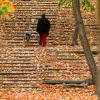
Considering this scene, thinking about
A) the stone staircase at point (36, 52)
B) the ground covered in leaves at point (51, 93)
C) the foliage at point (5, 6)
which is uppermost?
the foliage at point (5, 6)

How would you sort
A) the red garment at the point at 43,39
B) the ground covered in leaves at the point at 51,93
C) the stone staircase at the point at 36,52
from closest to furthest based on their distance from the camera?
the ground covered in leaves at the point at 51,93
the stone staircase at the point at 36,52
the red garment at the point at 43,39

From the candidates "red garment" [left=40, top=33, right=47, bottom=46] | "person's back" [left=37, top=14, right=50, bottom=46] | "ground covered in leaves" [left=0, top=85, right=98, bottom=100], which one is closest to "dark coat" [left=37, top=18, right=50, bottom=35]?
"person's back" [left=37, top=14, right=50, bottom=46]

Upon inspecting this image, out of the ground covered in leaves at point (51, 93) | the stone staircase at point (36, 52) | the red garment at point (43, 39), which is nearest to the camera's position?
the ground covered in leaves at point (51, 93)

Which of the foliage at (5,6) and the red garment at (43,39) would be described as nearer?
the foliage at (5,6)

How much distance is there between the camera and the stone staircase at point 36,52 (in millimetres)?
17953

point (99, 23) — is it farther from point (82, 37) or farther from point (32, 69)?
point (32, 69)

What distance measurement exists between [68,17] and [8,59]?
725cm

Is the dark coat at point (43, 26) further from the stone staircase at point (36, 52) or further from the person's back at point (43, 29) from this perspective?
the stone staircase at point (36, 52)

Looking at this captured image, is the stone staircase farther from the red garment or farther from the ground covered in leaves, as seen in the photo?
the ground covered in leaves

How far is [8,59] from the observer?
1964 centimetres

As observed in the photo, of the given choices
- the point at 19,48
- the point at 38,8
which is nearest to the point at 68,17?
the point at 38,8

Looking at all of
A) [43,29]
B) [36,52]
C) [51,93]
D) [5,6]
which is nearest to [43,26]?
[43,29]

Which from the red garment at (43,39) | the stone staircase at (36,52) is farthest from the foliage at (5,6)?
the red garment at (43,39)

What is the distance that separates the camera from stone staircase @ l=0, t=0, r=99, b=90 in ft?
58.9
